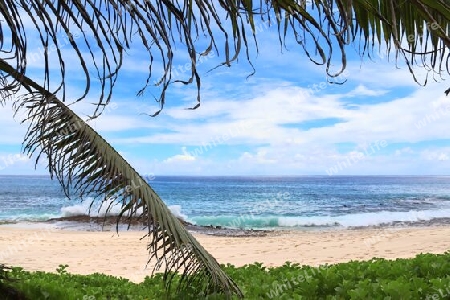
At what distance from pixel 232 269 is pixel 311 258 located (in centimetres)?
769

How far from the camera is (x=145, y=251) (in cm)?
1588

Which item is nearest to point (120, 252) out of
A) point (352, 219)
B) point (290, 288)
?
point (290, 288)

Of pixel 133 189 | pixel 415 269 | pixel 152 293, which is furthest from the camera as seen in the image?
pixel 152 293

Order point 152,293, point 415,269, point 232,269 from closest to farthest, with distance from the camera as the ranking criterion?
point 415,269 → point 152,293 → point 232,269

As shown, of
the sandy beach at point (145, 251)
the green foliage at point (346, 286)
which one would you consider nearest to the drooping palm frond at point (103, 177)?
the green foliage at point (346, 286)

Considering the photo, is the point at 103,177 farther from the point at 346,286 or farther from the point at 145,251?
the point at 145,251

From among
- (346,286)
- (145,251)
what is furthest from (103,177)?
(145,251)

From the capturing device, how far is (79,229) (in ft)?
77.7

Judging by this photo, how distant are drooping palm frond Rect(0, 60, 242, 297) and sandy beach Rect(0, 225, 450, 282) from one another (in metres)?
7.37

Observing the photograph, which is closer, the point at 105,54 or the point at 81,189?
the point at 105,54

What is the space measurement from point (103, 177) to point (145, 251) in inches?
Answer: 514

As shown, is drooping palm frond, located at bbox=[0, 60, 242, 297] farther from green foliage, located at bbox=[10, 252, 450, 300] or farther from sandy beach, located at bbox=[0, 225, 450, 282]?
sandy beach, located at bbox=[0, 225, 450, 282]

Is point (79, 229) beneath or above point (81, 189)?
beneath

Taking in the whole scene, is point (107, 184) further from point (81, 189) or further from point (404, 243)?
point (404, 243)
